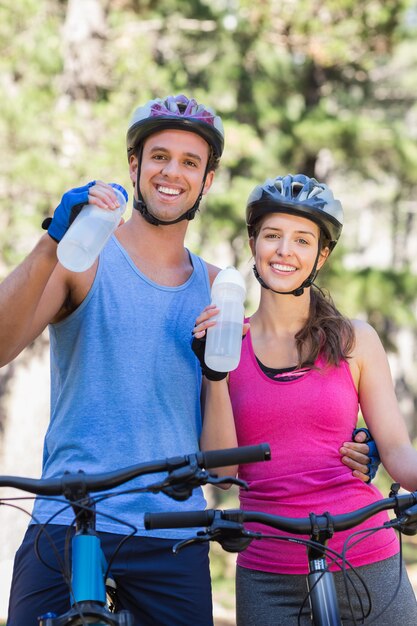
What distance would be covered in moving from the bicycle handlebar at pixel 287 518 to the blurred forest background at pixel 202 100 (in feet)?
27.5

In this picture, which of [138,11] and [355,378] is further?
[138,11]

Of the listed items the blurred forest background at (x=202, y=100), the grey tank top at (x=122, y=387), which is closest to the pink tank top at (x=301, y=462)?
the grey tank top at (x=122, y=387)

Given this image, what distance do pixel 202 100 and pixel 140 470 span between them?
1161 centimetres

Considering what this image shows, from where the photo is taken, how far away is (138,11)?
15.0 metres

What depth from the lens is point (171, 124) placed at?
4266 mm

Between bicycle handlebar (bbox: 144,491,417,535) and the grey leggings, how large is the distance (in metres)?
0.75

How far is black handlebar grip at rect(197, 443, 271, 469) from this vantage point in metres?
2.84

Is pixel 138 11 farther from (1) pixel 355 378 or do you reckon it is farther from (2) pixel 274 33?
(1) pixel 355 378

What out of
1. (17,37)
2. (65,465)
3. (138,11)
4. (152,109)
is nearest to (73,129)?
(17,37)

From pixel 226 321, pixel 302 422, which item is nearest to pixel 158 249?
pixel 226 321

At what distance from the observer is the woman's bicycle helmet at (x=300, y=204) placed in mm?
4465

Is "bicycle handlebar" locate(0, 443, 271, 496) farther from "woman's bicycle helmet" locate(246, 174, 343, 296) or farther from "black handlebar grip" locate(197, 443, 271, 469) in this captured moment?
"woman's bicycle helmet" locate(246, 174, 343, 296)

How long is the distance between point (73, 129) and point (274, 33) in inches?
180

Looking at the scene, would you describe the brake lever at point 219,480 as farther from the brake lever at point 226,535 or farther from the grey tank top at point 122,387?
the grey tank top at point 122,387
